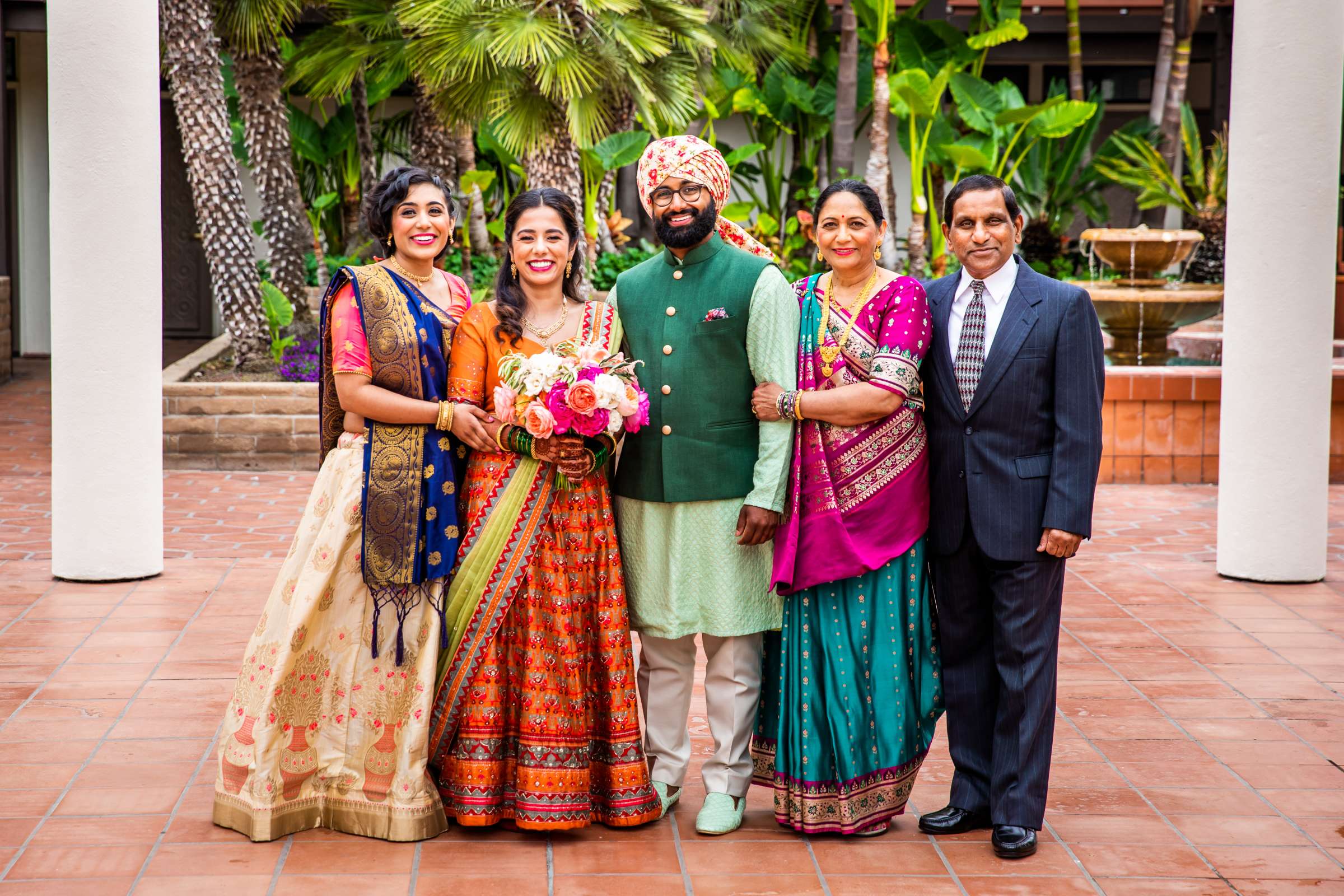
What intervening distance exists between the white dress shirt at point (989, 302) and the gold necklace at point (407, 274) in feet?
5.01

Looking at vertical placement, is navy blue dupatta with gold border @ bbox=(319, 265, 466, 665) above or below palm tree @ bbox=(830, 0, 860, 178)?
below

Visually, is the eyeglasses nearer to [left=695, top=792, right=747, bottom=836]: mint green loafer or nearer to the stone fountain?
[left=695, top=792, right=747, bottom=836]: mint green loafer

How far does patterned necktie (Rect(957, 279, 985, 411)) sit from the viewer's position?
3904 millimetres

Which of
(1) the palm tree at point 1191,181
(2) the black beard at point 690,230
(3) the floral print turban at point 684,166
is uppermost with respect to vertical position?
(1) the palm tree at point 1191,181

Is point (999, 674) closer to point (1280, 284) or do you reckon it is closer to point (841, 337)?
point (841, 337)

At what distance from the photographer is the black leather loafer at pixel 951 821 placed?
4.02 m

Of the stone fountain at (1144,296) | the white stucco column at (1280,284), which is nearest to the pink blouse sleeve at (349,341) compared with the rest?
the white stucco column at (1280,284)

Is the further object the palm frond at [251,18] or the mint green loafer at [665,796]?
the palm frond at [251,18]

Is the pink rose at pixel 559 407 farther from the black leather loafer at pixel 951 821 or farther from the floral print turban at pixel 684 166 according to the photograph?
Answer: the black leather loafer at pixel 951 821

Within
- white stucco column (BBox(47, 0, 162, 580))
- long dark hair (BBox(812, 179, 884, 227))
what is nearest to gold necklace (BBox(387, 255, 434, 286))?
long dark hair (BBox(812, 179, 884, 227))

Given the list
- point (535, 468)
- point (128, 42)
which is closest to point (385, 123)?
point (128, 42)

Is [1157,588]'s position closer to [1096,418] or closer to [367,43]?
[1096,418]

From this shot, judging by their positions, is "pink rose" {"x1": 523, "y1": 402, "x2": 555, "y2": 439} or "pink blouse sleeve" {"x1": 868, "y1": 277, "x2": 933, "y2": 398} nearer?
"pink rose" {"x1": 523, "y1": 402, "x2": 555, "y2": 439}

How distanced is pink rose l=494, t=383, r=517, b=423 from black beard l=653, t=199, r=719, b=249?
23.9 inches
